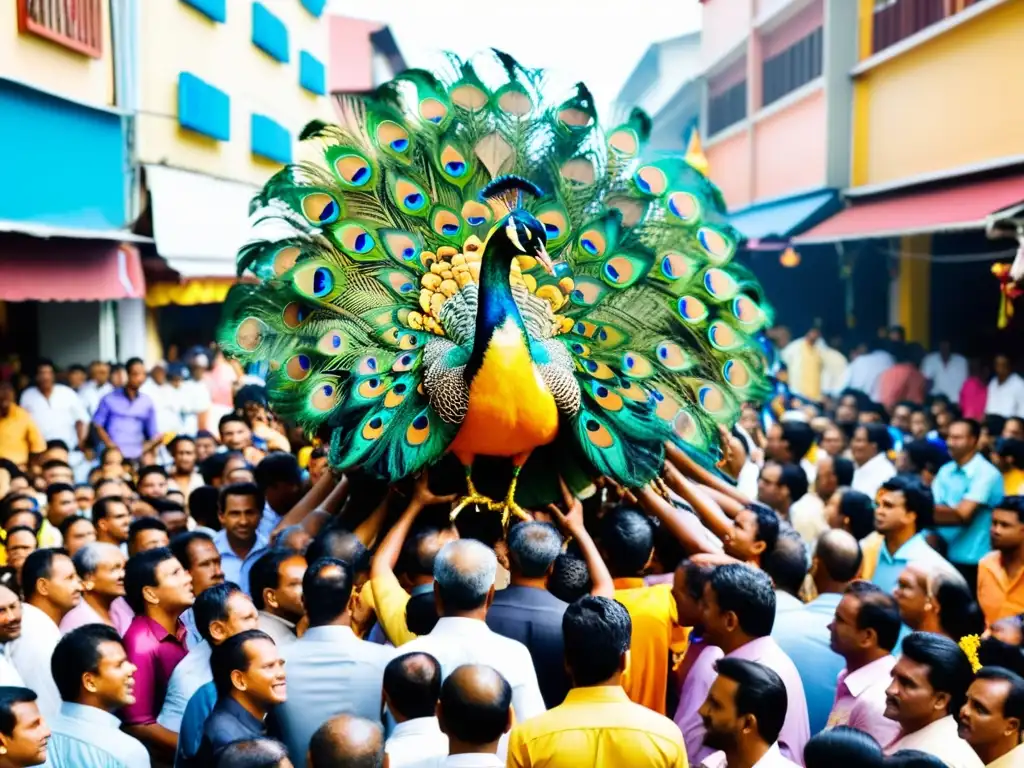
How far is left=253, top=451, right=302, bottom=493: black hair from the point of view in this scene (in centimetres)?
642

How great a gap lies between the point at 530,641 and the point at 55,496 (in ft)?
11.1

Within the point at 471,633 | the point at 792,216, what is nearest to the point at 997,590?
the point at 471,633

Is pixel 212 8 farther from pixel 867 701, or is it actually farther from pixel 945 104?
pixel 867 701

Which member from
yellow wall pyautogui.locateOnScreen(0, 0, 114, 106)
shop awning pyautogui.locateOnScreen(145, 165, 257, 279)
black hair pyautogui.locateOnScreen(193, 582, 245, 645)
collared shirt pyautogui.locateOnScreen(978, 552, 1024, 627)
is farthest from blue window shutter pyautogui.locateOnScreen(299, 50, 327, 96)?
black hair pyautogui.locateOnScreen(193, 582, 245, 645)

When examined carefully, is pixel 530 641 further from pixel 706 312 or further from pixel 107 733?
pixel 706 312

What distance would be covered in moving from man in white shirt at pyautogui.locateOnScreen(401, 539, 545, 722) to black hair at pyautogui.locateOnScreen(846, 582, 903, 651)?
1076 mm

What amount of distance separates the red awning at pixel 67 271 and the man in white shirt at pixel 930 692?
8.19 metres

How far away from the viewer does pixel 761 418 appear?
9789 millimetres

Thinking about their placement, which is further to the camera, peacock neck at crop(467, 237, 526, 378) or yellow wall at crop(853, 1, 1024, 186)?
yellow wall at crop(853, 1, 1024, 186)

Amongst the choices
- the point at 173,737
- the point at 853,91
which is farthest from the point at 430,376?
the point at 853,91

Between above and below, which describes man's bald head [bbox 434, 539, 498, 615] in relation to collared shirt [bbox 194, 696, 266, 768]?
above

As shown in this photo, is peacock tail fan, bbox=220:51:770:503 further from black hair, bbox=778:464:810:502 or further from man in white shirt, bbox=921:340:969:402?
man in white shirt, bbox=921:340:969:402

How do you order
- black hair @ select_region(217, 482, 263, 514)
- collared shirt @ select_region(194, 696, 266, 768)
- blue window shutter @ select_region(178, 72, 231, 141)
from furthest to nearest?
blue window shutter @ select_region(178, 72, 231, 141), black hair @ select_region(217, 482, 263, 514), collared shirt @ select_region(194, 696, 266, 768)

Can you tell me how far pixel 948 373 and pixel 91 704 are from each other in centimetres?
1094
